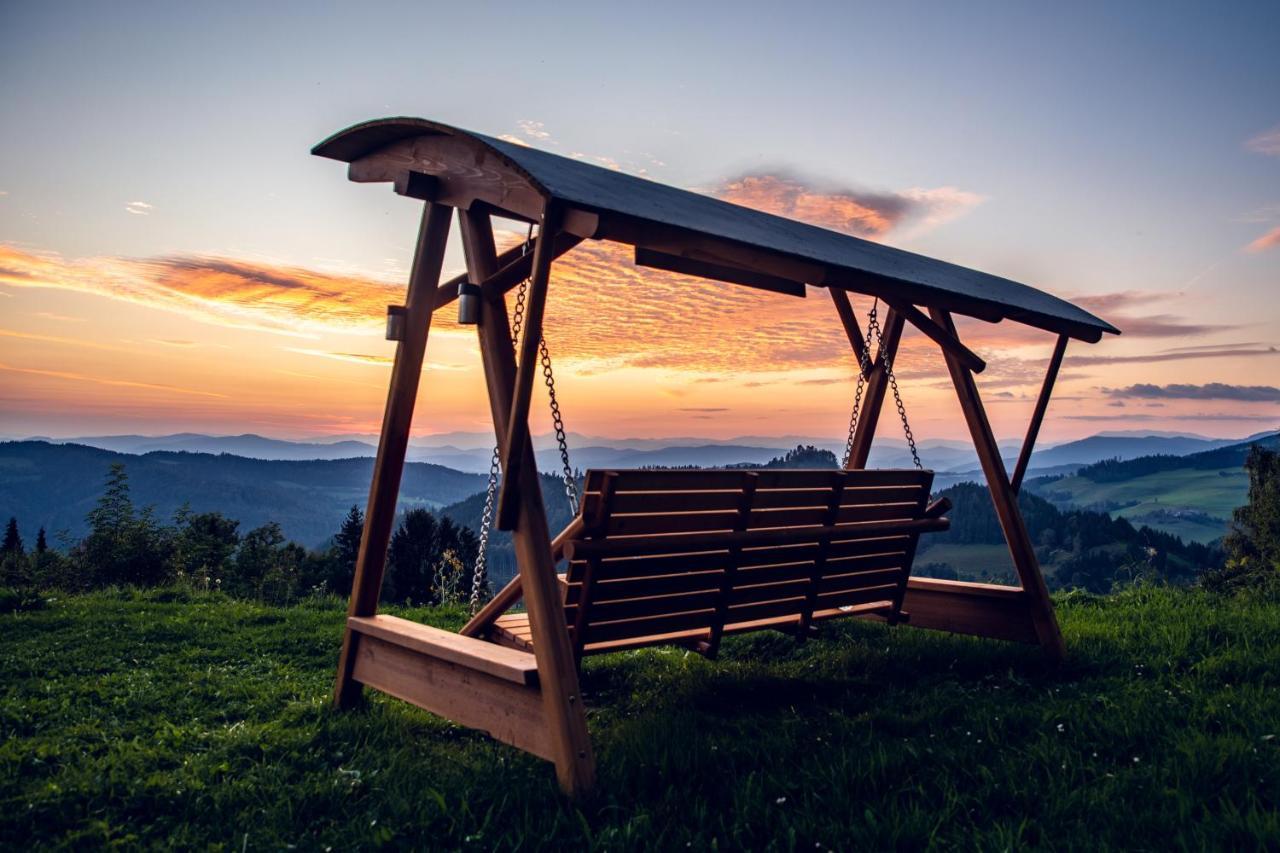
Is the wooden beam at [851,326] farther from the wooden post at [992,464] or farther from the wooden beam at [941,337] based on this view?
the wooden post at [992,464]

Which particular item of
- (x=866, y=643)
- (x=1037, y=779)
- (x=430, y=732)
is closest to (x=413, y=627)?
(x=430, y=732)

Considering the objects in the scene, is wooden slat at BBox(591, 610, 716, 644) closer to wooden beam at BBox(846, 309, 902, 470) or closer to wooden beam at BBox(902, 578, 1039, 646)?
wooden beam at BBox(902, 578, 1039, 646)

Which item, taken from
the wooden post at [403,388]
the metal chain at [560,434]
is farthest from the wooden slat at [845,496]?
the wooden post at [403,388]

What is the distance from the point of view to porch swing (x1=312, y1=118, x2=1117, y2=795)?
3.70 meters

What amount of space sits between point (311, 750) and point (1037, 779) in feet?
10.7

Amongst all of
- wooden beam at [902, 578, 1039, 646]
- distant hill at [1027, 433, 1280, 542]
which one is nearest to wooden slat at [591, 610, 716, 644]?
wooden beam at [902, 578, 1039, 646]

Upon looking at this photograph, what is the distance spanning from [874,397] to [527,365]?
153 inches

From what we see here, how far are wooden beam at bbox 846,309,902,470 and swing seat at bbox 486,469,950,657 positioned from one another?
105 cm

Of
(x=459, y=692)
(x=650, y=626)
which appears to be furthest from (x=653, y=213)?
(x=459, y=692)

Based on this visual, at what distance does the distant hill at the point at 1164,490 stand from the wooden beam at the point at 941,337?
88003 mm

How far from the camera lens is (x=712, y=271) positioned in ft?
18.0

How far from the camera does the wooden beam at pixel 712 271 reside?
4902 mm

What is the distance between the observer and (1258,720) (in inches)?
165

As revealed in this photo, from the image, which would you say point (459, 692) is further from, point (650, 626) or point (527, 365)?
point (527, 365)
